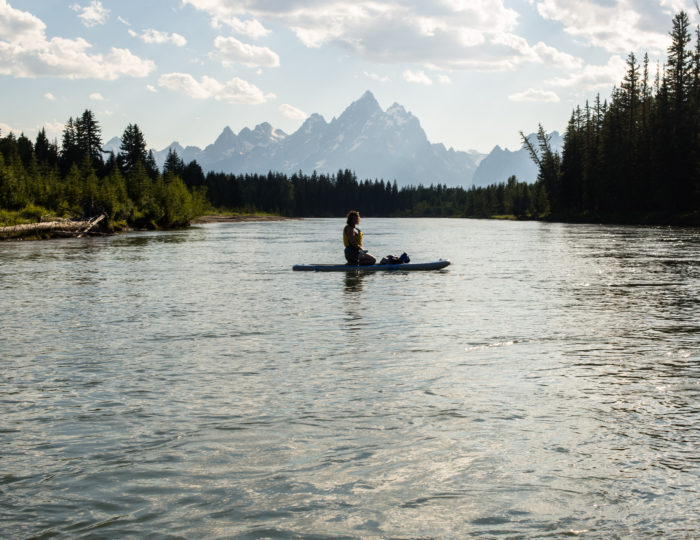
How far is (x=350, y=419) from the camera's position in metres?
8.48

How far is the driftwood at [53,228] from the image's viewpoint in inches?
2125

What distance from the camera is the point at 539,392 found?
31.9 feet

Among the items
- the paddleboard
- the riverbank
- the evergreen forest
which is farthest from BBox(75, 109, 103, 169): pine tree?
the paddleboard

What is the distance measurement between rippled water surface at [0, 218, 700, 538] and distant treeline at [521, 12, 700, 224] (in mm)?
69272

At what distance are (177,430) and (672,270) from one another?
83.0ft

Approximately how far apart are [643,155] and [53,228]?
74325 millimetres

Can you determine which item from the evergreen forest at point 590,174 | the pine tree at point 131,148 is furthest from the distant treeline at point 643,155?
the pine tree at point 131,148

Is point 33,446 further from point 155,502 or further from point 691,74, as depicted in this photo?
point 691,74

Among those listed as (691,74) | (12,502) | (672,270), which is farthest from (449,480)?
(691,74)

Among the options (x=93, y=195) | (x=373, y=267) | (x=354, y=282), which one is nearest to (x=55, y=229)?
(x=93, y=195)

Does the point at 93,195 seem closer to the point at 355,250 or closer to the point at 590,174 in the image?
the point at 355,250

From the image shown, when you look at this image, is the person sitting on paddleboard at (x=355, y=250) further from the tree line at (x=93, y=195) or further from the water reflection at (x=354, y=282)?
the tree line at (x=93, y=195)

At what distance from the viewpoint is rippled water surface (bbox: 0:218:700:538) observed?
19.2ft

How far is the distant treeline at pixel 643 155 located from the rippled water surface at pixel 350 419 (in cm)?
6927
